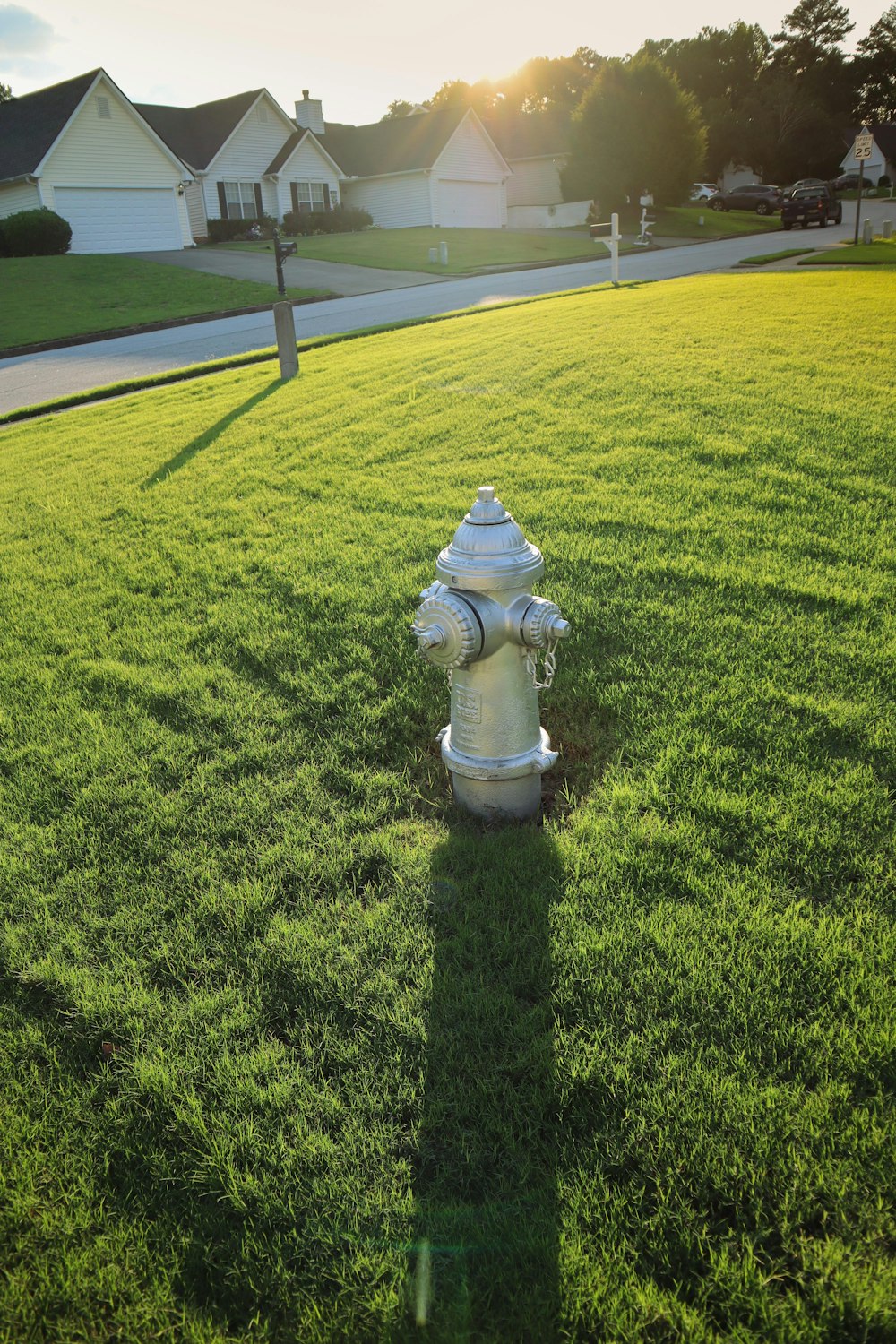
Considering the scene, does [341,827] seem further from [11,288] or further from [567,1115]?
[11,288]

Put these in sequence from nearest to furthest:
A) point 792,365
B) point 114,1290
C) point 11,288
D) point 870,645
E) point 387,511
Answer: point 114,1290 → point 870,645 → point 387,511 → point 792,365 → point 11,288

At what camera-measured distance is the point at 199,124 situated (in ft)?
139

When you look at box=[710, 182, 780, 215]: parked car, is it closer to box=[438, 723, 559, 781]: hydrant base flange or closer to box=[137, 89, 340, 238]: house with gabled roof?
box=[137, 89, 340, 238]: house with gabled roof

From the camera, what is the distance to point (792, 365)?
7965mm

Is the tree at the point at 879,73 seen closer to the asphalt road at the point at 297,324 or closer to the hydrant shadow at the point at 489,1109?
the asphalt road at the point at 297,324

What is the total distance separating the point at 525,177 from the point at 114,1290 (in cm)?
6324

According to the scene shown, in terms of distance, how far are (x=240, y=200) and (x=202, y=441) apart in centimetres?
4024

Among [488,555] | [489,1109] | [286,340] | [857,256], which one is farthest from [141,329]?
[489,1109]

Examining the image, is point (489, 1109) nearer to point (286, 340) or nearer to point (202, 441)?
point (202, 441)

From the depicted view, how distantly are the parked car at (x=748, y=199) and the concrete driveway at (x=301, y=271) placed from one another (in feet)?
96.1

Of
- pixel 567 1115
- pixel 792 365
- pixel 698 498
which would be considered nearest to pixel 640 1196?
Result: pixel 567 1115

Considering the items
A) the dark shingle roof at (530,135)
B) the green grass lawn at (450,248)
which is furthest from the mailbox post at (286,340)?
the dark shingle roof at (530,135)

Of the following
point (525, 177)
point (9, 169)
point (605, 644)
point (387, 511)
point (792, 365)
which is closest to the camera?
point (605, 644)

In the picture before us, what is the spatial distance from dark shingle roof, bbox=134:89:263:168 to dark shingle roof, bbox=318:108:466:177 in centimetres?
663
